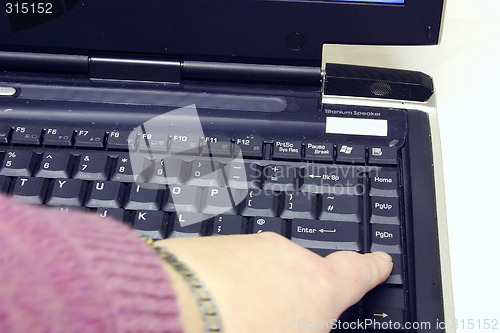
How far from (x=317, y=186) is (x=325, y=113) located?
0.27ft

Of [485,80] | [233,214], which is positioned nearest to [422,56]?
[485,80]

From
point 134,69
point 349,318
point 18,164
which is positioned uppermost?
point 134,69

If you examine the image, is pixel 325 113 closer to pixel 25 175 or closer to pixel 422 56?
pixel 422 56

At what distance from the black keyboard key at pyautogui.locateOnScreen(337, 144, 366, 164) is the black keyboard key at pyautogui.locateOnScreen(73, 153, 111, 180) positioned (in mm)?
190

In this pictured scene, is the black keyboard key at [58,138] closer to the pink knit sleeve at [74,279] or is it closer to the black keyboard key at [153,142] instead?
the black keyboard key at [153,142]

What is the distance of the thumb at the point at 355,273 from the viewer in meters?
0.46

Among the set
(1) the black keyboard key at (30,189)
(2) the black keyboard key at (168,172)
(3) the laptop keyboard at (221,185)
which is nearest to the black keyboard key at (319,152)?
(3) the laptop keyboard at (221,185)

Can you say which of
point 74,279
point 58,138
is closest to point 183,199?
point 58,138

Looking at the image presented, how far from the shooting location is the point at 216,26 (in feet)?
1.87

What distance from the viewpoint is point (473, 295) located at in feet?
1.65

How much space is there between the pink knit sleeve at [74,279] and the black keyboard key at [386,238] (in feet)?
0.70

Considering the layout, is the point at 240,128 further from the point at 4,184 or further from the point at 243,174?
the point at 4,184

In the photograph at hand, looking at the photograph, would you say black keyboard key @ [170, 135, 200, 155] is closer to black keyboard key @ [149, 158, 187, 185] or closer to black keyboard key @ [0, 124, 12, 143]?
black keyboard key @ [149, 158, 187, 185]

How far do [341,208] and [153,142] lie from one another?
166 millimetres
